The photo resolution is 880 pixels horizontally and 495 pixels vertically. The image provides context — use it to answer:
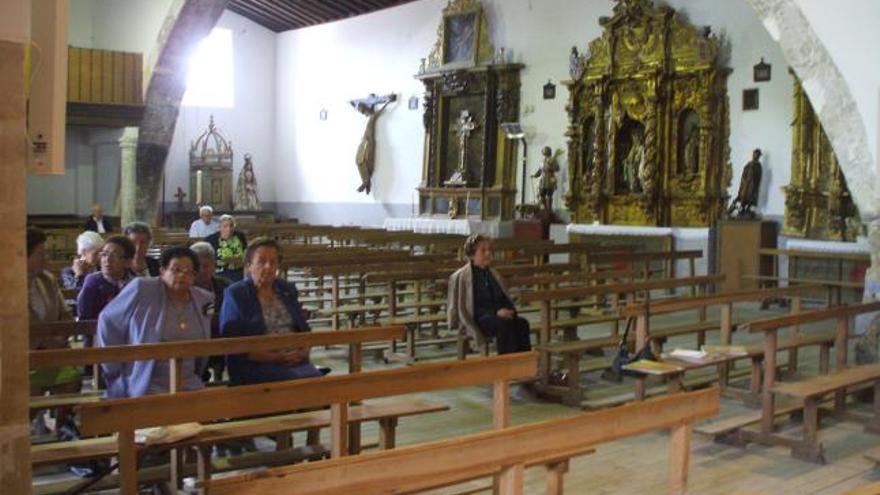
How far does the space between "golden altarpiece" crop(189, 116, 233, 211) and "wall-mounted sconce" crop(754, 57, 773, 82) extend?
42.9ft

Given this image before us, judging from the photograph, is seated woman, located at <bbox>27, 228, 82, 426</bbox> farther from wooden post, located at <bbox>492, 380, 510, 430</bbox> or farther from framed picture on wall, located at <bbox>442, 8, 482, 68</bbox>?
framed picture on wall, located at <bbox>442, 8, 482, 68</bbox>

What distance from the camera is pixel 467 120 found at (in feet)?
57.2

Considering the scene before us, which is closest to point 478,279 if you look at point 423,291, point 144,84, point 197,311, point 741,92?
point 197,311

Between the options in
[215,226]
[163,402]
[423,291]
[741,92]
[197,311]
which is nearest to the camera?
[163,402]

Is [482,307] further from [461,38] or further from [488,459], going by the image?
[461,38]

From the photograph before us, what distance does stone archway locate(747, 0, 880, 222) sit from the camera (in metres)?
7.47

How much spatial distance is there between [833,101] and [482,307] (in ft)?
11.8

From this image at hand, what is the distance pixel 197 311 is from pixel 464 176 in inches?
519

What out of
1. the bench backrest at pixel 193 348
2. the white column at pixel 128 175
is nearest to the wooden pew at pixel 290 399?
the bench backrest at pixel 193 348

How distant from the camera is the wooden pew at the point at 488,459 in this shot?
2.12 metres

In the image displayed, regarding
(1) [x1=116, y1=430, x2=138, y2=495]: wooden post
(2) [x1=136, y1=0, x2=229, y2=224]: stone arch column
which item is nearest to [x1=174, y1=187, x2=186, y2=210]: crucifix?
(2) [x1=136, y1=0, x2=229, y2=224]: stone arch column

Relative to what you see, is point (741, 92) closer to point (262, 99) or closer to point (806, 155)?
point (806, 155)

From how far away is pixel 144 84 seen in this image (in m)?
14.9

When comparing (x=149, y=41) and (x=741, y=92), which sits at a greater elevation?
(x=149, y=41)
